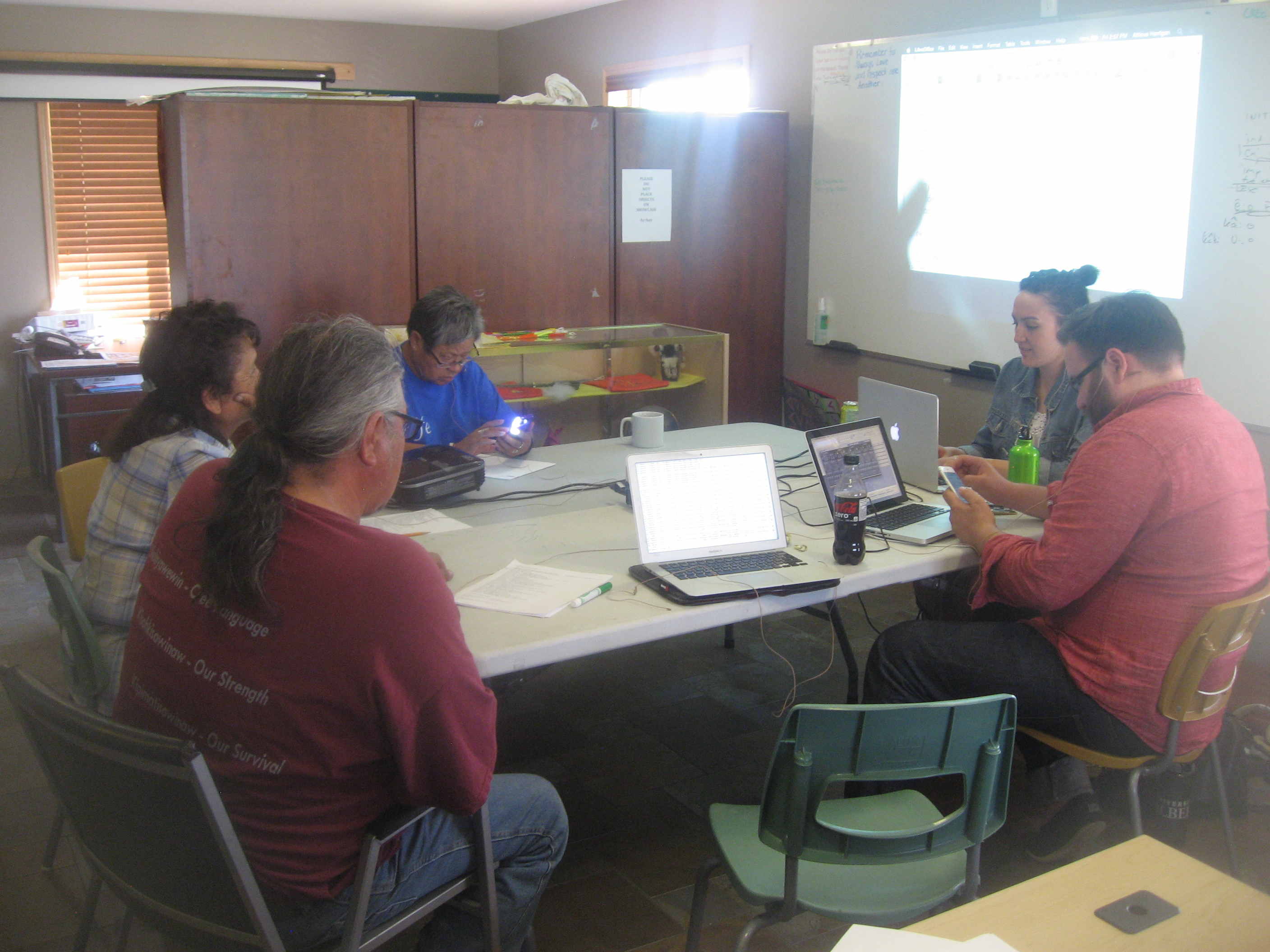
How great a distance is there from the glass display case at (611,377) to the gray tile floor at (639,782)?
1184mm

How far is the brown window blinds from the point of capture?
19.3 ft

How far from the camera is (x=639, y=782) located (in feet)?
8.85

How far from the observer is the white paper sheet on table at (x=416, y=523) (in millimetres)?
2375

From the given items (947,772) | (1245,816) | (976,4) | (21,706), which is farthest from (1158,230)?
(21,706)

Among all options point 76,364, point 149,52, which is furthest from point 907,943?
point 149,52

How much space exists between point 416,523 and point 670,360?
93.1 inches

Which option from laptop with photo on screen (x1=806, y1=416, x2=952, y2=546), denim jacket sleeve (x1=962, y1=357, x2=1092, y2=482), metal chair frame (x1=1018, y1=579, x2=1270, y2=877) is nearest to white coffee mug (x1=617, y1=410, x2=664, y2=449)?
laptop with photo on screen (x1=806, y1=416, x2=952, y2=546)

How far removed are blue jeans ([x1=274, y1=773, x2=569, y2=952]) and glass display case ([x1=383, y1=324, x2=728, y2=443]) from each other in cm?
264

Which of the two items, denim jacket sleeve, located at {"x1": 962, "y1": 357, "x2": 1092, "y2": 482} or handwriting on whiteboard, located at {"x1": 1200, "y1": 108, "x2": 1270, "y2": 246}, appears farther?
handwriting on whiteboard, located at {"x1": 1200, "y1": 108, "x2": 1270, "y2": 246}

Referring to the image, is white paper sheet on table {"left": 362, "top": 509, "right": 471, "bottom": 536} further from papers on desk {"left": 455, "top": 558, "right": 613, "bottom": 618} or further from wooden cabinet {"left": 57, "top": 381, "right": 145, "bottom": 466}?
wooden cabinet {"left": 57, "top": 381, "right": 145, "bottom": 466}

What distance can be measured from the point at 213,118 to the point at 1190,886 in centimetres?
377

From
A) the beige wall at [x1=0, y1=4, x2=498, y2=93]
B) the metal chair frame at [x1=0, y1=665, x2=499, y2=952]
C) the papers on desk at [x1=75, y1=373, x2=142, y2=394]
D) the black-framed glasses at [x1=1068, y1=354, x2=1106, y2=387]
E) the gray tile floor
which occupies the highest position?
the beige wall at [x1=0, y1=4, x2=498, y2=93]

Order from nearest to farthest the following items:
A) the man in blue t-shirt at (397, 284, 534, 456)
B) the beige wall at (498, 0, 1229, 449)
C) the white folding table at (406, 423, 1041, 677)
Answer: the white folding table at (406, 423, 1041, 677)
the man in blue t-shirt at (397, 284, 534, 456)
the beige wall at (498, 0, 1229, 449)

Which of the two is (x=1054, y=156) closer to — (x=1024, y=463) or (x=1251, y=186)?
(x=1251, y=186)
